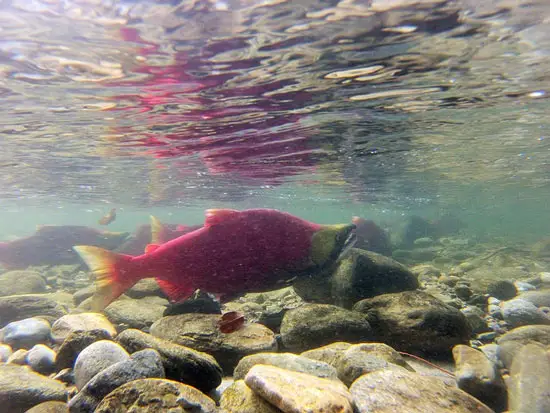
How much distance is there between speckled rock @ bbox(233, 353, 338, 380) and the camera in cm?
361

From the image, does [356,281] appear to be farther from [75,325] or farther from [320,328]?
[75,325]

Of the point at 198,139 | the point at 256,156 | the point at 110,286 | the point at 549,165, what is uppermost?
the point at 198,139

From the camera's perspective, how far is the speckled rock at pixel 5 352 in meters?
5.09

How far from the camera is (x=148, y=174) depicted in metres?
21.7

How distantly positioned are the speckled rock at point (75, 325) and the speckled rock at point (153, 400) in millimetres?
2900

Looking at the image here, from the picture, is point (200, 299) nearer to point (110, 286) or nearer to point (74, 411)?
point (110, 286)

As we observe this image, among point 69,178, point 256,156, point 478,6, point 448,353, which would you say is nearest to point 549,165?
point 256,156

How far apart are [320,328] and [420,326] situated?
1581 mm

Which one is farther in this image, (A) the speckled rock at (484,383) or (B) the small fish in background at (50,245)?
(B) the small fish in background at (50,245)

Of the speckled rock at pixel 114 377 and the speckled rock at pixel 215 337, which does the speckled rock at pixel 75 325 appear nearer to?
the speckled rock at pixel 215 337

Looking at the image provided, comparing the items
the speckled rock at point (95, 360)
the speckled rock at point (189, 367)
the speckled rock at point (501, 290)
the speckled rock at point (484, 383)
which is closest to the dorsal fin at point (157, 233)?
the speckled rock at point (95, 360)

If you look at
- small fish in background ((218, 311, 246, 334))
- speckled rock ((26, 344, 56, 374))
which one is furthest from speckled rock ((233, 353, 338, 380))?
speckled rock ((26, 344, 56, 374))

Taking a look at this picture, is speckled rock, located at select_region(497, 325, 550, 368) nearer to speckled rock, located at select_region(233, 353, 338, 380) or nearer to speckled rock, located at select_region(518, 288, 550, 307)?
speckled rock, located at select_region(233, 353, 338, 380)

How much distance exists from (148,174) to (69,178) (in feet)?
20.6
